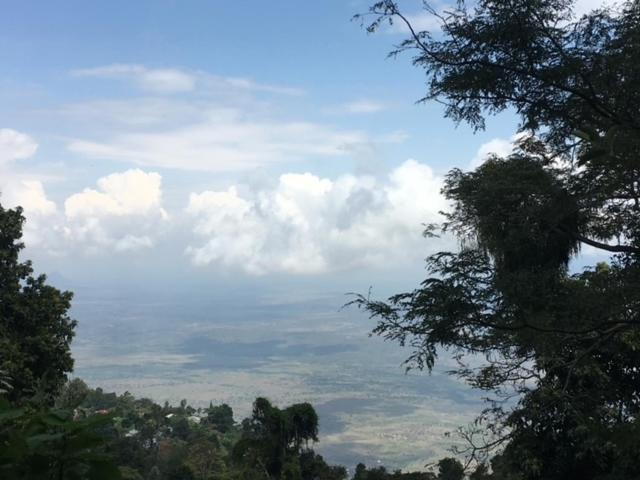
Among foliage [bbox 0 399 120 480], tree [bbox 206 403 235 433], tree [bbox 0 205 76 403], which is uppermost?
tree [bbox 0 205 76 403]

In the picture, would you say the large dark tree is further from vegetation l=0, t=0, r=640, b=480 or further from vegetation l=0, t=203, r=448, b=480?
vegetation l=0, t=203, r=448, b=480

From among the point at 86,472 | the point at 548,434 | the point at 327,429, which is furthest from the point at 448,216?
the point at 327,429

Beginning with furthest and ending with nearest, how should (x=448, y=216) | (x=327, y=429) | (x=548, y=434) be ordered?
1. (x=327, y=429)
2. (x=548, y=434)
3. (x=448, y=216)

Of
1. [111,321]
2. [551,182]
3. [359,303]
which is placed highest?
[111,321]

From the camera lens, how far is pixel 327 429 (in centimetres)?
6300

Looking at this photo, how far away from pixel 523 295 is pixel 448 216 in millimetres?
2363

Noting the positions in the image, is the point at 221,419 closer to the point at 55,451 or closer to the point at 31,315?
the point at 31,315

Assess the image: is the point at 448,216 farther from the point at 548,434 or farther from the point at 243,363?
the point at 243,363

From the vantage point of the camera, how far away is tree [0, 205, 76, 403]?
1002cm

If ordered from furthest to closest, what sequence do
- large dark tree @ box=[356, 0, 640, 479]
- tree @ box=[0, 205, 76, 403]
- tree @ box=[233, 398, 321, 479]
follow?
1. tree @ box=[233, 398, 321, 479]
2. tree @ box=[0, 205, 76, 403]
3. large dark tree @ box=[356, 0, 640, 479]

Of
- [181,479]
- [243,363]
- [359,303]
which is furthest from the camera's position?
[243,363]

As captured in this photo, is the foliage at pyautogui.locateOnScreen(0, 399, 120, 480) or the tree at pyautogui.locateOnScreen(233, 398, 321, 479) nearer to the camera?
the foliage at pyautogui.locateOnScreen(0, 399, 120, 480)

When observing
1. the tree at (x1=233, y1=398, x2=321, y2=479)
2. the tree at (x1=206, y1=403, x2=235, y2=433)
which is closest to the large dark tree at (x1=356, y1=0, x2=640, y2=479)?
the tree at (x1=233, y1=398, x2=321, y2=479)

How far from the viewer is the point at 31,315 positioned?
10328mm
